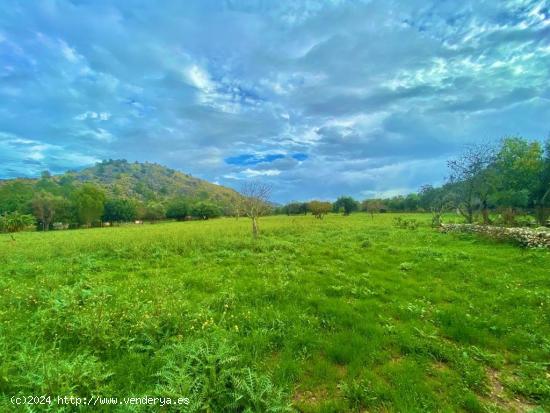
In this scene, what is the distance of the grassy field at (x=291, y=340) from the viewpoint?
4.03 metres

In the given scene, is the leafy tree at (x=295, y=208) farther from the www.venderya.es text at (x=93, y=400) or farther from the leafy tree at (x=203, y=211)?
the www.venderya.es text at (x=93, y=400)

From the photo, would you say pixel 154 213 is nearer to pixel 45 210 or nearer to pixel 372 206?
pixel 45 210

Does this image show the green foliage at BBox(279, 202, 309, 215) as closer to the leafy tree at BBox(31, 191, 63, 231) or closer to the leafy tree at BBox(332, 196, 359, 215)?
the leafy tree at BBox(332, 196, 359, 215)

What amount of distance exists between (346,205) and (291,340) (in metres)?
95.2

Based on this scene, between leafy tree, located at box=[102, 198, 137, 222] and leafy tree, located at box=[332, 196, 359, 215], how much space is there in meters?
78.1

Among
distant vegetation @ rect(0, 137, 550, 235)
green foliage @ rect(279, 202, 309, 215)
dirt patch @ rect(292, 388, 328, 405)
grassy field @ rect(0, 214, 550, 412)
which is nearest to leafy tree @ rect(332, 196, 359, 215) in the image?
distant vegetation @ rect(0, 137, 550, 235)

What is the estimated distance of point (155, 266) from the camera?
13367 millimetres

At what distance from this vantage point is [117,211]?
87.6 meters

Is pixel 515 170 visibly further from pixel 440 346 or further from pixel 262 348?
pixel 262 348

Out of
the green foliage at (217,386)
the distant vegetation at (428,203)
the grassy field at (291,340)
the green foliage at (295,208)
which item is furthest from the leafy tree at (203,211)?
the green foliage at (217,386)

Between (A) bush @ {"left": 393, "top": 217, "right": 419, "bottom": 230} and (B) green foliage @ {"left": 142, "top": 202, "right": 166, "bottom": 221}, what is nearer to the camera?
(A) bush @ {"left": 393, "top": 217, "right": 419, "bottom": 230}

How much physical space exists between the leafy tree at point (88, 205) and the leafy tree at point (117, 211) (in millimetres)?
6007

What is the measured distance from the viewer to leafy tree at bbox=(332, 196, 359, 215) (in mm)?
96938

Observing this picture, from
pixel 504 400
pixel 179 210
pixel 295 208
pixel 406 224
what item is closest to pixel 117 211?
pixel 179 210
